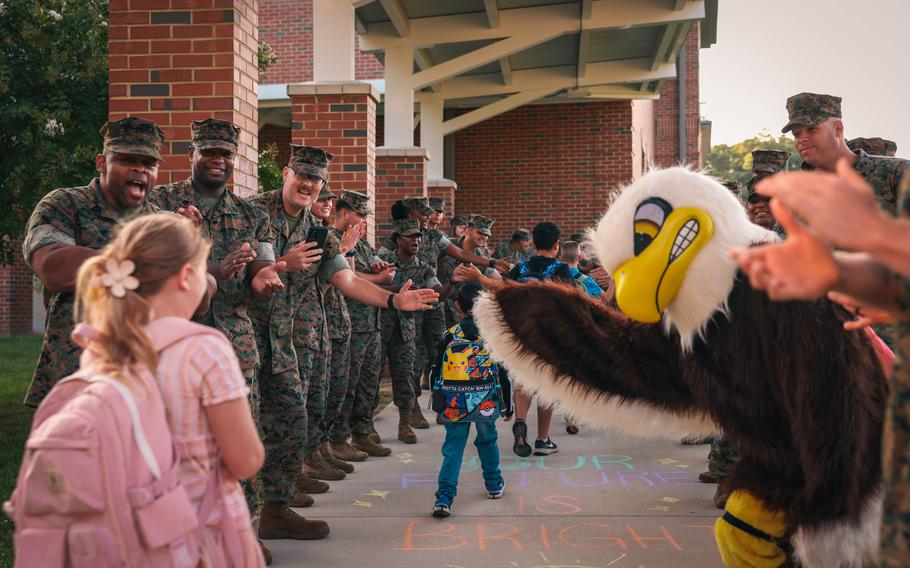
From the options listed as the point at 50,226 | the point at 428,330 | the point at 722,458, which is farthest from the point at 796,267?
the point at 428,330

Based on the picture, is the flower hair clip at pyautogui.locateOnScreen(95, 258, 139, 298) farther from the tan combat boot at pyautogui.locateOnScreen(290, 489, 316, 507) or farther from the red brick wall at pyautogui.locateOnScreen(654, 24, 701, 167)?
the red brick wall at pyautogui.locateOnScreen(654, 24, 701, 167)

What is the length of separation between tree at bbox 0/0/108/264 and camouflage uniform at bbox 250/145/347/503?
174 inches

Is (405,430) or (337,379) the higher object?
(337,379)

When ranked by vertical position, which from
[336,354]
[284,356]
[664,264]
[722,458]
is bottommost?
[722,458]

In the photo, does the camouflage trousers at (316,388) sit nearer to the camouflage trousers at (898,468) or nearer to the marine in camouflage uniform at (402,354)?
the marine in camouflage uniform at (402,354)

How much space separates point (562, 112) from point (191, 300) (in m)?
15.7

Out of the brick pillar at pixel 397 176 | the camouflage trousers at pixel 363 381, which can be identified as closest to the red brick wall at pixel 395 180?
the brick pillar at pixel 397 176

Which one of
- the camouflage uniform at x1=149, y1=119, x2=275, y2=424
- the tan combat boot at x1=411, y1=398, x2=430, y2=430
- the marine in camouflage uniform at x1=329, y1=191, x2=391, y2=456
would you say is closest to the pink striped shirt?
the camouflage uniform at x1=149, y1=119, x2=275, y2=424

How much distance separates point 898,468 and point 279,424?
3.67 meters

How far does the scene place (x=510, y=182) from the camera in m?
17.6

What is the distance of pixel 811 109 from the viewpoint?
4449mm

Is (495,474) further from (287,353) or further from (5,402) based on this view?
(5,402)

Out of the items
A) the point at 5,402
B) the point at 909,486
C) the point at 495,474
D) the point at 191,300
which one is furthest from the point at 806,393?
the point at 5,402

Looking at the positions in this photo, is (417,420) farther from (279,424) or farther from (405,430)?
(279,424)
